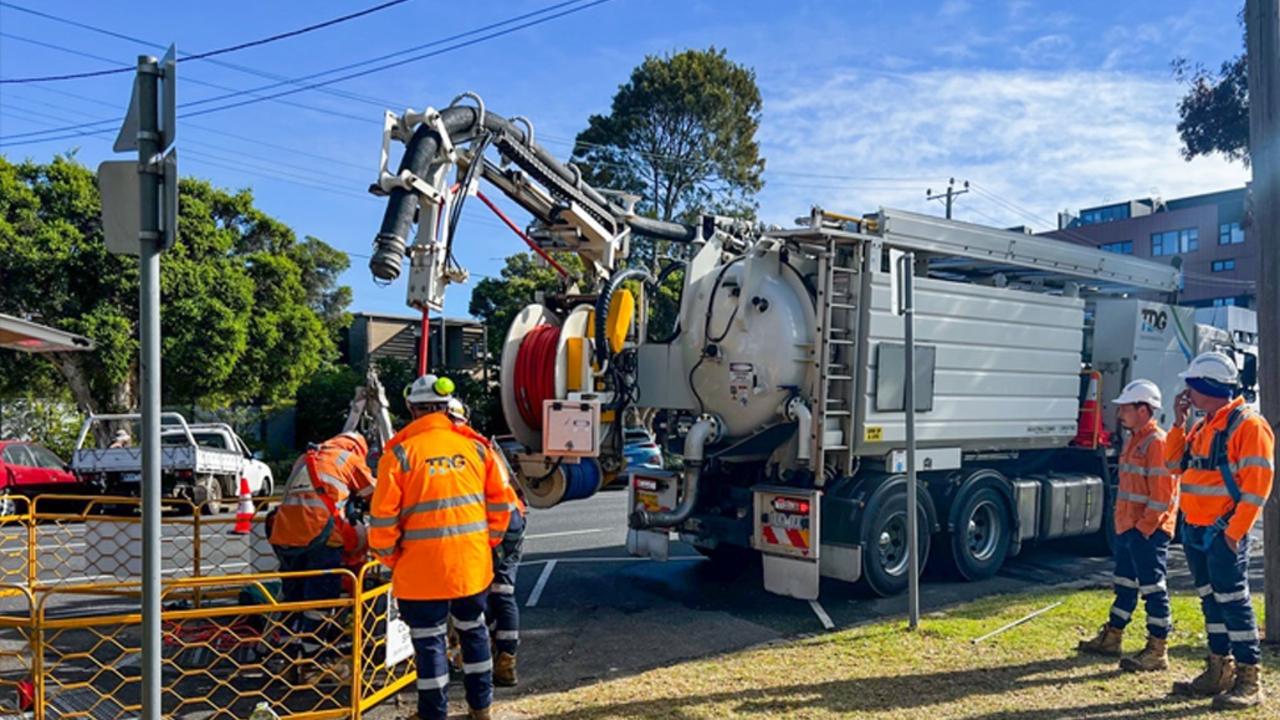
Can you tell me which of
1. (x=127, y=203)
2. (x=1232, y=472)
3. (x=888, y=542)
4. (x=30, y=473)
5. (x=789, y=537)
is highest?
(x=127, y=203)

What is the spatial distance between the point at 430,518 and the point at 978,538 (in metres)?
6.42

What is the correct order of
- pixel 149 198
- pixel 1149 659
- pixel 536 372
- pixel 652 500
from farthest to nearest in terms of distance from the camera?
pixel 652 500 < pixel 536 372 < pixel 1149 659 < pixel 149 198

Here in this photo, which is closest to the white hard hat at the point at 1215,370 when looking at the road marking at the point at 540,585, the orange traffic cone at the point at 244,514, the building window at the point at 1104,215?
the road marking at the point at 540,585

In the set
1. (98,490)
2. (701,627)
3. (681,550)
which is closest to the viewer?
(701,627)

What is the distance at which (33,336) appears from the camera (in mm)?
6945

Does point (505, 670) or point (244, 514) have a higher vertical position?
point (244, 514)

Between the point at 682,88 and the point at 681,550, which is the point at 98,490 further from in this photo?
the point at 682,88

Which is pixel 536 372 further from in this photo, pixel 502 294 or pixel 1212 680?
pixel 502 294

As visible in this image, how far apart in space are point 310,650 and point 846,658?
342 centimetres

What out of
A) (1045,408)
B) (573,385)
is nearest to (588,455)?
(573,385)

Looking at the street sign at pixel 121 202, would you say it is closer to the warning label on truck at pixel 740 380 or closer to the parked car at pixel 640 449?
the warning label on truck at pixel 740 380

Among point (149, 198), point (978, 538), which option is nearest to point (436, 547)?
point (149, 198)

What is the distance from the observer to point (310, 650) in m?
5.95

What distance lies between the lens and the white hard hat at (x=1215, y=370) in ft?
19.2
